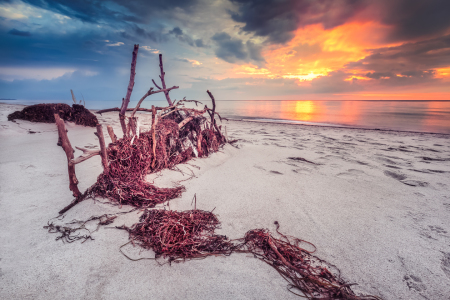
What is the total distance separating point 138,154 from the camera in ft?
11.6

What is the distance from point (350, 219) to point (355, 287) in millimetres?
1239

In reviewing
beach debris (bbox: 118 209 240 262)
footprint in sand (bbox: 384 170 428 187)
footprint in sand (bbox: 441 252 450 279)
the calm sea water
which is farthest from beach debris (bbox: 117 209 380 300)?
the calm sea water

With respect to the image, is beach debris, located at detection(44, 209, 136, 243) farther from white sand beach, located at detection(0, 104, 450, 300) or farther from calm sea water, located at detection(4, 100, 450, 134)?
calm sea water, located at detection(4, 100, 450, 134)

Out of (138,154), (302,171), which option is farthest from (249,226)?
(302,171)

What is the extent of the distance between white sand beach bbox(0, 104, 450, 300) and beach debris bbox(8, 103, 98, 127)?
502cm

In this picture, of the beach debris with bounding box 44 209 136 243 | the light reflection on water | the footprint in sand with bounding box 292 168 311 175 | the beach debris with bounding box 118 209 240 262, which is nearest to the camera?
the beach debris with bounding box 118 209 240 262

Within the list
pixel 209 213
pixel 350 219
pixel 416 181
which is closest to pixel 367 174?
pixel 416 181

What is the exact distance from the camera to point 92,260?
6.47ft

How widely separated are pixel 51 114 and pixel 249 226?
480 inches

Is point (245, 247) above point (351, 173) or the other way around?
the other way around

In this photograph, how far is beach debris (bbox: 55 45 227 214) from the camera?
2.94 metres

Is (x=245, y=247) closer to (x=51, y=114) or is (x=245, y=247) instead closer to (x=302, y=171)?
(x=302, y=171)

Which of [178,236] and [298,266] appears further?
[178,236]

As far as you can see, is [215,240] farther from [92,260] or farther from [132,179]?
[132,179]
